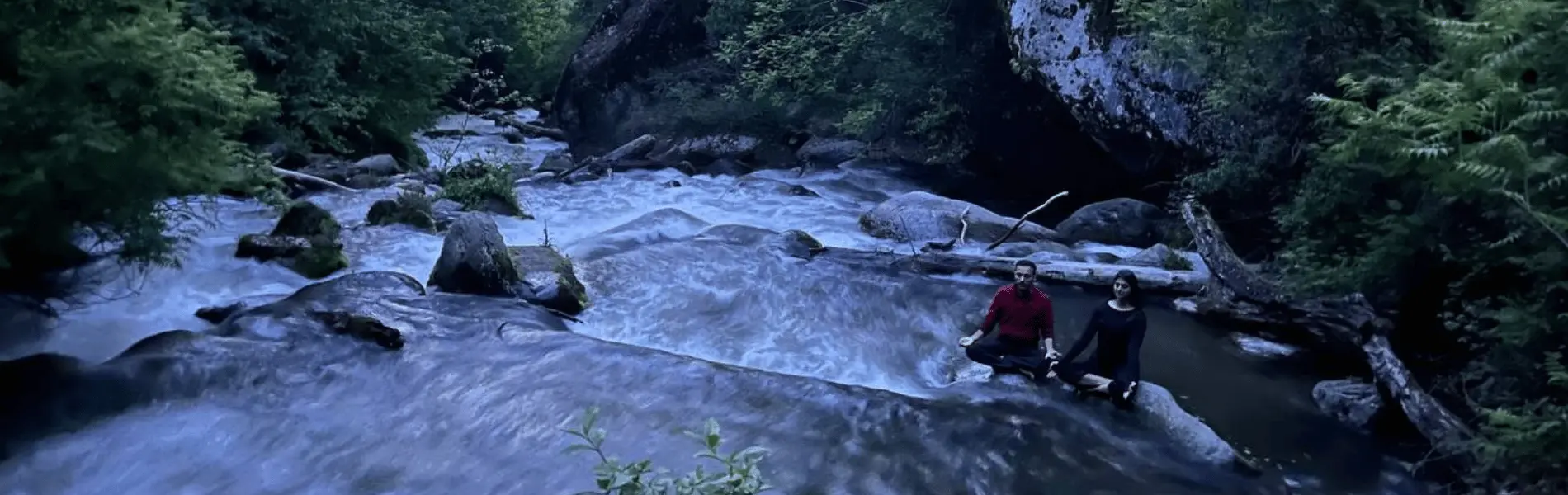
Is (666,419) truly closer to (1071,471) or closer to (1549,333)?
(1071,471)

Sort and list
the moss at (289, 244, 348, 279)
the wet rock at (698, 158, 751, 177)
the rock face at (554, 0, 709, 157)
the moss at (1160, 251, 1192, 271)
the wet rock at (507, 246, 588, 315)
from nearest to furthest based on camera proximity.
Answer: the wet rock at (507, 246, 588, 315) < the moss at (289, 244, 348, 279) < the moss at (1160, 251, 1192, 271) < the wet rock at (698, 158, 751, 177) < the rock face at (554, 0, 709, 157)

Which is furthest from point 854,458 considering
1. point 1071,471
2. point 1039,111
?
point 1039,111

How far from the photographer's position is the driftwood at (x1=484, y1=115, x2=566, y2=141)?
28.9m

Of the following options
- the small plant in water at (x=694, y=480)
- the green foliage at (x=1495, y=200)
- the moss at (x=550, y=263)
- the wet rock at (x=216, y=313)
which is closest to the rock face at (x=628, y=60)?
the moss at (x=550, y=263)

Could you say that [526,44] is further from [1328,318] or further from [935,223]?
[1328,318]

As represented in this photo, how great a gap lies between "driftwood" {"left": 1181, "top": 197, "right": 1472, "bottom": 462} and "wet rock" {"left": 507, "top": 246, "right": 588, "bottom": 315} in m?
6.48

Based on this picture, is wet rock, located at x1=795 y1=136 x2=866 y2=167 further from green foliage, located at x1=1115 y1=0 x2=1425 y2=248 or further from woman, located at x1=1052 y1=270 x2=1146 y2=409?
woman, located at x1=1052 y1=270 x2=1146 y2=409

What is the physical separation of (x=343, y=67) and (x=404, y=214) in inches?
245

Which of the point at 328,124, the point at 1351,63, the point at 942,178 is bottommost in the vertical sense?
the point at 942,178

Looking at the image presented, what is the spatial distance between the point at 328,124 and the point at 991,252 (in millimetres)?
11487

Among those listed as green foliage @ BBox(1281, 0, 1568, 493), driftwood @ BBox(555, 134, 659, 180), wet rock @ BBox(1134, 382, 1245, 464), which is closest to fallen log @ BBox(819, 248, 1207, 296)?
wet rock @ BBox(1134, 382, 1245, 464)

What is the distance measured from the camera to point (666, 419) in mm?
8211

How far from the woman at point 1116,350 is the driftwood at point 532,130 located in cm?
2196

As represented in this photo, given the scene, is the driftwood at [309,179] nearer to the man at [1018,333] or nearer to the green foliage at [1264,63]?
the man at [1018,333]
